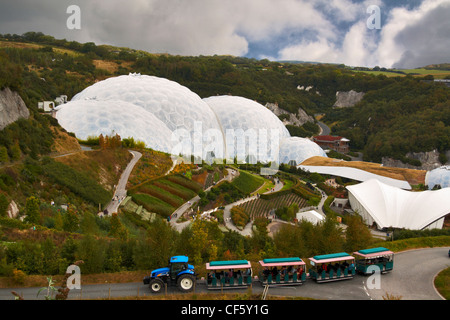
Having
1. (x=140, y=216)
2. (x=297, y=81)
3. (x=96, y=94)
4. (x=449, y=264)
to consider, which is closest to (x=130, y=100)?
(x=96, y=94)

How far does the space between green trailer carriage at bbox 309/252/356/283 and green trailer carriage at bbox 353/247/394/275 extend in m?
0.49

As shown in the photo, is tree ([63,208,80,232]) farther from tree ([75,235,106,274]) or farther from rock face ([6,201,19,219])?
tree ([75,235,106,274])

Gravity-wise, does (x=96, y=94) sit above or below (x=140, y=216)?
above

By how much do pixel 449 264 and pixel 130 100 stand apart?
35.9 meters

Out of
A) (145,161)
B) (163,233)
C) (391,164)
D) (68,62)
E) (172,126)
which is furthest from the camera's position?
(68,62)

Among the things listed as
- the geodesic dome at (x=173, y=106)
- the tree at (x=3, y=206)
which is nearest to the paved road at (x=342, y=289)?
the tree at (x=3, y=206)

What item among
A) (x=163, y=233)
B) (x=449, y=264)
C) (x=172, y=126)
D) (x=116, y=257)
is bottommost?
(x=449, y=264)

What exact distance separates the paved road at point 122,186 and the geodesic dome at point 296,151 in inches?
1055

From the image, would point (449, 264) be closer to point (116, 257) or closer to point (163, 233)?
point (163, 233)

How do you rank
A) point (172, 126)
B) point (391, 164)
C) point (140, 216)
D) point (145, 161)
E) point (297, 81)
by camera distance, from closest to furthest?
1. point (140, 216)
2. point (145, 161)
3. point (172, 126)
4. point (391, 164)
5. point (297, 81)

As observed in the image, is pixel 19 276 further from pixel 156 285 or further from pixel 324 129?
pixel 324 129

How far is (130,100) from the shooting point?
1601 inches

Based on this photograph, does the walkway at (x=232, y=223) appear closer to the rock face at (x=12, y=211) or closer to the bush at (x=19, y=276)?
the rock face at (x=12, y=211)

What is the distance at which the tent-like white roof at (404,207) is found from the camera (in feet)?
96.6
